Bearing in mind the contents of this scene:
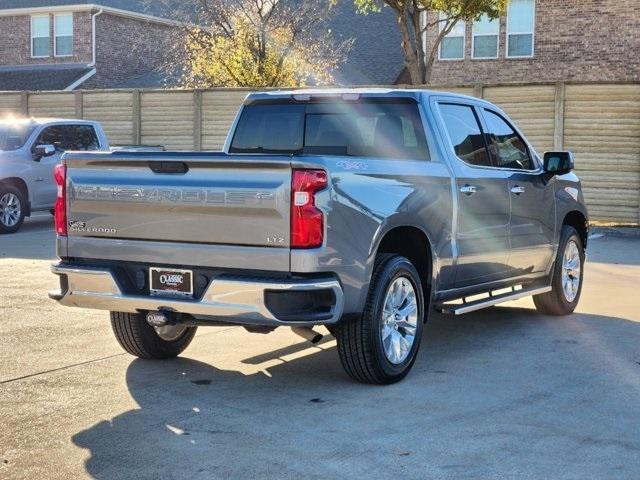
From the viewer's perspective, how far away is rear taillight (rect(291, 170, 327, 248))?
6156 mm

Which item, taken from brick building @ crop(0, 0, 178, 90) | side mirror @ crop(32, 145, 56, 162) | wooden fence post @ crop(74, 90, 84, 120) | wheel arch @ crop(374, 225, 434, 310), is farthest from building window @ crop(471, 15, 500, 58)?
wheel arch @ crop(374, 225, 434, 310)

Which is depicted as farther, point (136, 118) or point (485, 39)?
point (485, 39)

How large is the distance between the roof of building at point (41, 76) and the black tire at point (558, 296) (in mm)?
28736

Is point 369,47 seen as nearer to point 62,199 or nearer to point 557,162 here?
point 557,162

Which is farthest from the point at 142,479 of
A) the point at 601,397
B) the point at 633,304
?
the point at 633,304

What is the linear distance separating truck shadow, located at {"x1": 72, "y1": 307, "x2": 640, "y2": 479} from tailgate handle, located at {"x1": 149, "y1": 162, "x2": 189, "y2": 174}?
54.3 inches

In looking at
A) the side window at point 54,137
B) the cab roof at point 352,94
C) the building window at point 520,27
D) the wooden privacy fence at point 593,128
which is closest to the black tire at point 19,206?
the side window at point 54,137

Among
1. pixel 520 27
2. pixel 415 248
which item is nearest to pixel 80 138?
pixel 415 248

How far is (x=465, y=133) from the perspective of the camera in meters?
8.31

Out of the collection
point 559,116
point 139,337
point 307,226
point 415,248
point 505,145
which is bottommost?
point 139,337

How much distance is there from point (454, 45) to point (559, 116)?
499 inches

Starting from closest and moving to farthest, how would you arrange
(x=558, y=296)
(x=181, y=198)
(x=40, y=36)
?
(x=181, y=198), (x=558, y=296), (x=40, y=36)

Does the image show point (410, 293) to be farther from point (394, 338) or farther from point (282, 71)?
point (282, 71)

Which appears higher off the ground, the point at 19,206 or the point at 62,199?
the point at 62,199
